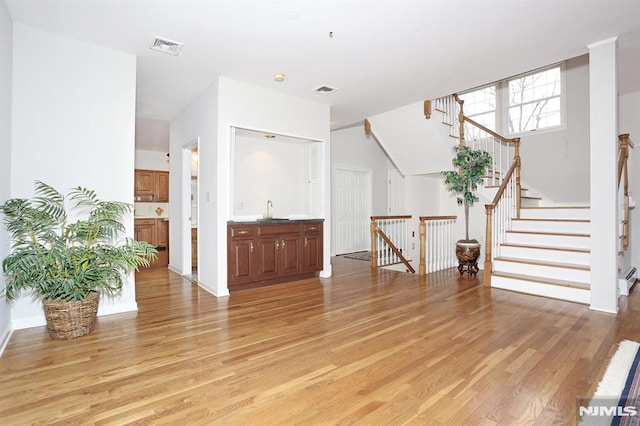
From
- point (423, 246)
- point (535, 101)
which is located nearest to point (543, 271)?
point (423, 246)

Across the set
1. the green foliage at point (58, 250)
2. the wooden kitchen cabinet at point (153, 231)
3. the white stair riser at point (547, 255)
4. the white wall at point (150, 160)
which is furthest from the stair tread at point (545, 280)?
the white wall at point (150, 160)

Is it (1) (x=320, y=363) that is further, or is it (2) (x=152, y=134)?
(2) (x=152, y=134)

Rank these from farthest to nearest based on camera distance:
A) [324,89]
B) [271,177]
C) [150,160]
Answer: [150,160] < [271,177] < [324,89]

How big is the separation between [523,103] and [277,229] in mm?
5386

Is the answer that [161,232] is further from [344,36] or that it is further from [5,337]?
[344,36]

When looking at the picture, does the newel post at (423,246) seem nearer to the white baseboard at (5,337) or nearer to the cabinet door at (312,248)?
the cabinet door at (312,248)

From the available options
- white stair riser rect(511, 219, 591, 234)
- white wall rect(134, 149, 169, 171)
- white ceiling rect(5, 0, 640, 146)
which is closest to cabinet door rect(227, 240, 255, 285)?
white ceiling rect(5, 0, 640, 146)

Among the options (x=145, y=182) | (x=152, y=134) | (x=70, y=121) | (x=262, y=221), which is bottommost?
(x=262, y=221)

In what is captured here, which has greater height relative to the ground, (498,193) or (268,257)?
(498,193)

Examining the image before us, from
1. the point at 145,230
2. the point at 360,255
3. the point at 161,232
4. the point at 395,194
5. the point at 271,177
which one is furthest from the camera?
the point at 395,194

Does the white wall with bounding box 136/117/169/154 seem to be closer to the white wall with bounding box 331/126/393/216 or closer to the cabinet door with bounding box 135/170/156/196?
the cabinet door with bounding box 135/170/156/196

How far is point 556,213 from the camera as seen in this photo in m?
5.00

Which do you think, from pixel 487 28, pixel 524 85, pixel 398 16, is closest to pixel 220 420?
pixel 398 16

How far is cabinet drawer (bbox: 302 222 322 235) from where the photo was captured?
4.99 m
